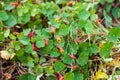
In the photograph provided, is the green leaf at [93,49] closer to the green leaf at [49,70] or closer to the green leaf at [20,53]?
the green leaf at [49,70]

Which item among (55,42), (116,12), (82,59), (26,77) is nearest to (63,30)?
(55,42)

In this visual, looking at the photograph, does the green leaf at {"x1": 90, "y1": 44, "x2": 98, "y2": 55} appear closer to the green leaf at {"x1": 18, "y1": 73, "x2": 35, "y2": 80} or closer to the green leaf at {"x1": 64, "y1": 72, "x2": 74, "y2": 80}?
the green leaf at {"x1": 64, "y1": 72, "x2": 74, "y2": 80}

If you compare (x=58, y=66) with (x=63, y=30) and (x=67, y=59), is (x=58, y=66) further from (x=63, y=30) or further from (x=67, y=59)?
(x=63, y=30)

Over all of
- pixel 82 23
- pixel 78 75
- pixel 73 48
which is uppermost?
A: pixel 82 23

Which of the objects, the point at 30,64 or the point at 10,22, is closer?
the point at 30,64

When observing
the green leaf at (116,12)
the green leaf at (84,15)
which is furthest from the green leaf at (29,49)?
the green leaf at (116,12)

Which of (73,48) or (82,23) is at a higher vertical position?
(82,23)

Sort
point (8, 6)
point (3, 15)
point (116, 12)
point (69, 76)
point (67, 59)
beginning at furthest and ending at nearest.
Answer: point (116, 12), point (8, 6), point (3, 15), point (67, 59), point (69, 76)

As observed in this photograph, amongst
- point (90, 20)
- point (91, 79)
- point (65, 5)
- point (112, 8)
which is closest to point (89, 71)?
point (91, 79)
